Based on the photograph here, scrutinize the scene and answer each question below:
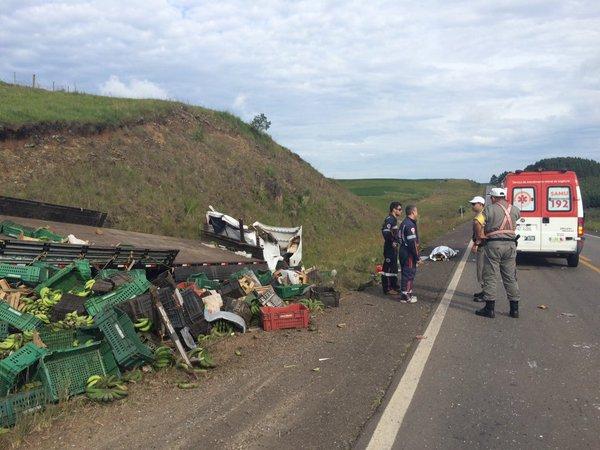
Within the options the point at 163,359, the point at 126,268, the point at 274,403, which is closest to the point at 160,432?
the point at 274,403

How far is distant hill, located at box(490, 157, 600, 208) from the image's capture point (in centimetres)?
7206

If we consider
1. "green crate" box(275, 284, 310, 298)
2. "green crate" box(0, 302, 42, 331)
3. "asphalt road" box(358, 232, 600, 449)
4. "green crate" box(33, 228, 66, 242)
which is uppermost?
"green crate" box(33, 228, 66, 242)

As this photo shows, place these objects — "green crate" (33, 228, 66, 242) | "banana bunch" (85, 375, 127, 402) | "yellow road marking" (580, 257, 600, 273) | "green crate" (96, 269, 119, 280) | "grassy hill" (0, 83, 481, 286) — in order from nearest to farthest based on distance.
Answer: "banana bunch" (85, 375, 127, 402) < "green crate" (96, 269, 119, 280) < "green crate" (33, 228, 66, 242) < "yellow road marking" (580, 257, 600, 273) < "grassy hill" (0, 83, 481, 286)

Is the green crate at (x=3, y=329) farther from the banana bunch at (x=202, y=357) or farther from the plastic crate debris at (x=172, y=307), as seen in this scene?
the banana bunch at (x=202, y=357)

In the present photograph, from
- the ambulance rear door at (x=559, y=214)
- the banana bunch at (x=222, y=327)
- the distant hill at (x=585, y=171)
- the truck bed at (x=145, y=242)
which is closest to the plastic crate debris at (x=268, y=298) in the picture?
the banana bunch at (x=222, y=327)

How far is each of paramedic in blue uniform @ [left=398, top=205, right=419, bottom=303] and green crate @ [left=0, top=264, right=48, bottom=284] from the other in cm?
610

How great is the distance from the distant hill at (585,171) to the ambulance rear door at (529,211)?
5513 centimetres

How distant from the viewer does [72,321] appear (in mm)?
6930

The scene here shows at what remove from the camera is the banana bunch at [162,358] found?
6.15 m

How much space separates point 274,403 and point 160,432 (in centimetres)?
110

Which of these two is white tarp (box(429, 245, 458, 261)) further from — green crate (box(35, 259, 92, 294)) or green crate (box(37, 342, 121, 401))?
green crate (box(37, 342, 121, 401))

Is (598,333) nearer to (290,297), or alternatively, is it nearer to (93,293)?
(290,297)

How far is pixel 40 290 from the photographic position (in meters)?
7.61

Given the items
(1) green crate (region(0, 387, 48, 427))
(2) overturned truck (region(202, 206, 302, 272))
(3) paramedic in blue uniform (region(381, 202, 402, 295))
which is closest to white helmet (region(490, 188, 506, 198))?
(3) paramedic in blue uniform (region(381, 202, 402, 295))
